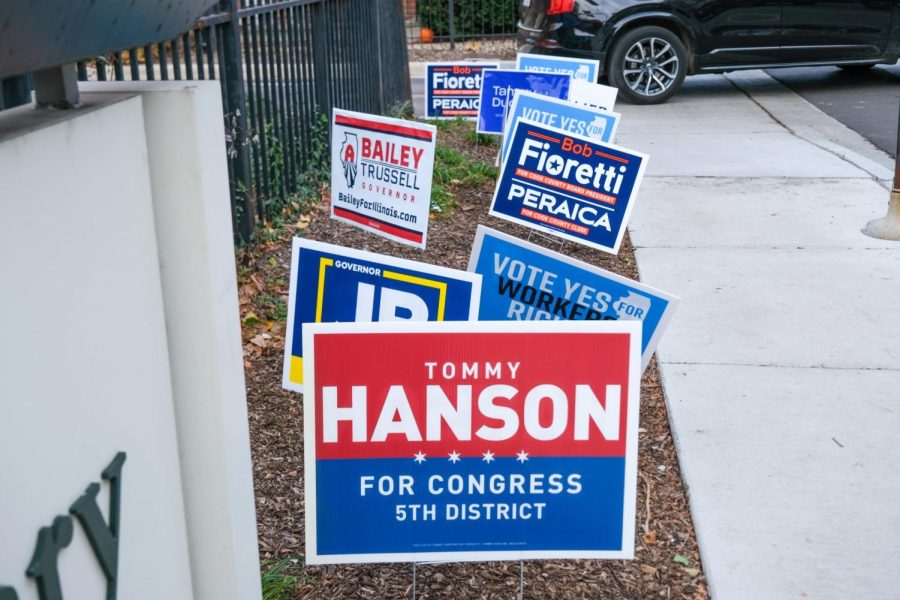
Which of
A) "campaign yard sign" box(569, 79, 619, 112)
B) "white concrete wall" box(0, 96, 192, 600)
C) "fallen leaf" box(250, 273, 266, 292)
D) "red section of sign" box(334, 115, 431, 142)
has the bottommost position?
"fallen leaf" box(250, 273, 266, 292)

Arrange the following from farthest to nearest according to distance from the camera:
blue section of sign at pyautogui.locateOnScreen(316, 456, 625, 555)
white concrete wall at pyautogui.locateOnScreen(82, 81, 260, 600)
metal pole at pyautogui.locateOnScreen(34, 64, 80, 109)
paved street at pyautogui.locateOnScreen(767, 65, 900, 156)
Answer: paved street at pyautogui.locateOnScreen(767, 65, 900, 156) < blue section of sign at pyautogui.locateOnScreen(316, 456, 625, 555) < white concrete wall at pyautogui.locateOnScreen(82, 81, 260, 600) < metal pole at pyautogui.locateOnScreen(34, 64, 80, 109)

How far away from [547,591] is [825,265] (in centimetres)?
411

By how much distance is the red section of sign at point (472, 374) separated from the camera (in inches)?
104

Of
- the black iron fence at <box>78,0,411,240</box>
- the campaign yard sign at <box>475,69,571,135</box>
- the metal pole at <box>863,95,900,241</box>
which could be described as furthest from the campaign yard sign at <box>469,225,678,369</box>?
the campaign yard sign at <box>475,69,571,135</box>

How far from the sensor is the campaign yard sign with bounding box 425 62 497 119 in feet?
32.9

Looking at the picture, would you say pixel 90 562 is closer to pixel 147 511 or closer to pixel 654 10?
pixel 147 511

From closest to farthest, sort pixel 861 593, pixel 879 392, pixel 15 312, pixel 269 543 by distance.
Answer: pixel 15 312
pixel 861 593
pixel 269 543
pixel 879 392

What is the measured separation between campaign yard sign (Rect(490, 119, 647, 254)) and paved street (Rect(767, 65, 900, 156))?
544cm

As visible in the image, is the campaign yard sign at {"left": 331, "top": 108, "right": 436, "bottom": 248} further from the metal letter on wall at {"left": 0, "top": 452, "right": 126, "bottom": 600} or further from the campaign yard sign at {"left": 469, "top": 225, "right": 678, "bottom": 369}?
the metal letter on wall at {"left": 0, "top": 452, "right": 126, "bottom": 600}

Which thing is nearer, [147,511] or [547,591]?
[147,511]

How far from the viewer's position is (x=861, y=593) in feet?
11.1

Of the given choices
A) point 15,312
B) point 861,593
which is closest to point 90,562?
point 15,312

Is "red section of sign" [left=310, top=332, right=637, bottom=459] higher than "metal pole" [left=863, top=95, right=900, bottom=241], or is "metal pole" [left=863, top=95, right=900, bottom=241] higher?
"red section of sign" [left=310, top=332, right=637, bottom=459]

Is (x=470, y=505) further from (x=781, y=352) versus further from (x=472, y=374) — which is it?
(x=781, y=352)
